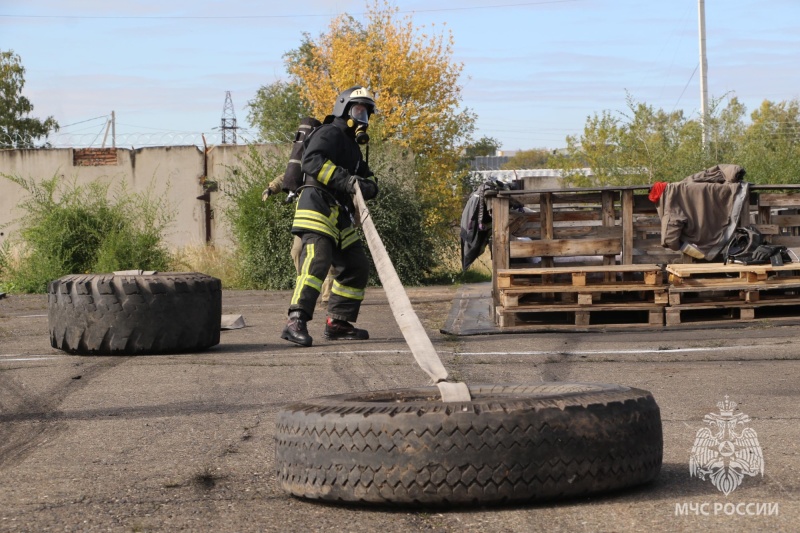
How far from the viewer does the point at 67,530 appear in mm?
3426

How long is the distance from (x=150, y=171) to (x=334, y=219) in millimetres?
22736

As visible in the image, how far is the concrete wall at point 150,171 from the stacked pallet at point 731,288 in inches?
780

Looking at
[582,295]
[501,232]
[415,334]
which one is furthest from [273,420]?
[501,232]

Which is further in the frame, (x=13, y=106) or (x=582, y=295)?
(x=13, y=106)

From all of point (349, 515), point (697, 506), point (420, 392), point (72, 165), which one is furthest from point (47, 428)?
point (72, 165)

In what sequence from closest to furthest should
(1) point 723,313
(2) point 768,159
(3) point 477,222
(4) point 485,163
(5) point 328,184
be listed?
(5) point 328,184 → (1) point 723,313 → (3) point 477,222 → (2) point 768,159 → (4) point 485,163

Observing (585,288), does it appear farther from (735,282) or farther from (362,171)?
(362,171)

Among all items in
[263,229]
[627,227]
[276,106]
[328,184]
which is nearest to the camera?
[328,184]

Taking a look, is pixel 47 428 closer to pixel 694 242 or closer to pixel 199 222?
pixel 694 242

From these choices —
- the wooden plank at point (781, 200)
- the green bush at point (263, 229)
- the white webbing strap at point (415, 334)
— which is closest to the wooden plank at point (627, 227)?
the wooden plank at point (781, 200)

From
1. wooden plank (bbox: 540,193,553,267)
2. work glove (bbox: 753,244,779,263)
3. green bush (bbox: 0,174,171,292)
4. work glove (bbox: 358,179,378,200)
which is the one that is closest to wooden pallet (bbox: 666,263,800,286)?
work glove (bbox: 753,244,779,263)

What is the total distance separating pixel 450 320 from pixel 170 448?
6790 millimetres

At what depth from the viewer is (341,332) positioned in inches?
375

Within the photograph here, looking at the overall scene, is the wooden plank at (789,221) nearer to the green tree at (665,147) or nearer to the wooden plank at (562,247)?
the wooden plank at (562,247)
